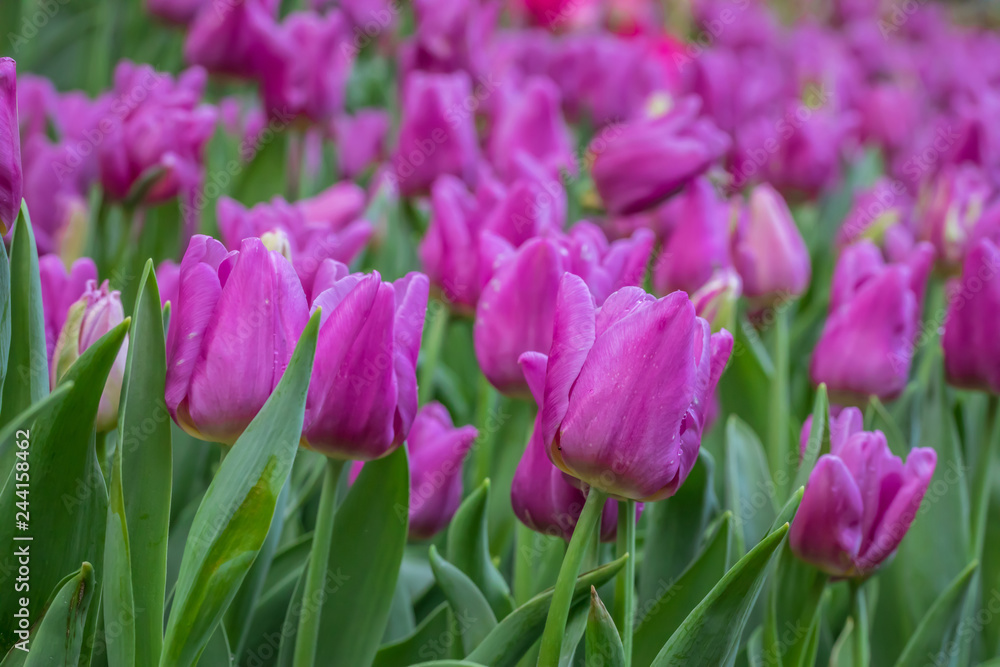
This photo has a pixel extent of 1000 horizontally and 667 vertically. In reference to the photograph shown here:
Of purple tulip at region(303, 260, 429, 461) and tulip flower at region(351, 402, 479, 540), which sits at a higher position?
purple tulip at region(303, 260, 429, 461)

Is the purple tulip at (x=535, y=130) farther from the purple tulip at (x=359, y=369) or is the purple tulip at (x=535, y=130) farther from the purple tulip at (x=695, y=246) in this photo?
the purple tulip at (x=359, y=369)

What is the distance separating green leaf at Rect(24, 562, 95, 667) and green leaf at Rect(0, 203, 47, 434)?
0.14m

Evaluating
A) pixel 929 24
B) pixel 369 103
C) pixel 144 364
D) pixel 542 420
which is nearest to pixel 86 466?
pixel 144 364

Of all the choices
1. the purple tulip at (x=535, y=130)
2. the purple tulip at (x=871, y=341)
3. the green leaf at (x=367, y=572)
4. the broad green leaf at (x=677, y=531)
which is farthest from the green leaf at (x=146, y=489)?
the purple tulip at (x=535, y=130)

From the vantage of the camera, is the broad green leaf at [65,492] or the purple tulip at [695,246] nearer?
the broad green leaf at [65,492]

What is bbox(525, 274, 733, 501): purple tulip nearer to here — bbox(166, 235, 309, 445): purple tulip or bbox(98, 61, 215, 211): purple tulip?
bbox(166, 235, 309, 445): purple tulip

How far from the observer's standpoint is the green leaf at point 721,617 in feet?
1.65

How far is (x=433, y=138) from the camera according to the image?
1.22m

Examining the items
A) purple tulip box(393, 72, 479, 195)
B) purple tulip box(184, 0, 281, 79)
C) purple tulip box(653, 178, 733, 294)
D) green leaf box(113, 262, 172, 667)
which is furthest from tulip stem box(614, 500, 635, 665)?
purple tulip box(184, 0, 281, 79)

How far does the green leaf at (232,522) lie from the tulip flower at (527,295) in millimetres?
224

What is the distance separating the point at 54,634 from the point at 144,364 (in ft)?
0.46

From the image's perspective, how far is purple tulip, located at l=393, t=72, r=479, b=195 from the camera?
122 centimetres

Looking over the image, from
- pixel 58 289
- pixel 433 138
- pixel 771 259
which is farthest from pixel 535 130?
pixel 58 289

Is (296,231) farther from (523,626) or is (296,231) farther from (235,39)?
(235,39)
